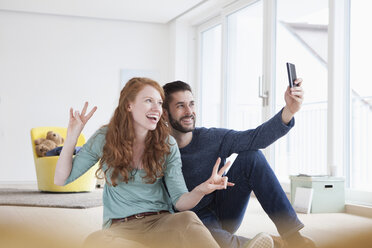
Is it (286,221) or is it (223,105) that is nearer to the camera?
(286,221)

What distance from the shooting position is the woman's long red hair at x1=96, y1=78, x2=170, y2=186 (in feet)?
5.36

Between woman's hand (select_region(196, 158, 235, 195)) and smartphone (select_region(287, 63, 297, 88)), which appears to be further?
smartphone (select_region(287, 63, 297, 88))

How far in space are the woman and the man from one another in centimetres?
29

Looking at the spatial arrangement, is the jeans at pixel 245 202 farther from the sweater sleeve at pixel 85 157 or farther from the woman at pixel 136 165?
the sweater sleeve at pixel 85 157

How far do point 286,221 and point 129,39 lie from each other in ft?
19.7

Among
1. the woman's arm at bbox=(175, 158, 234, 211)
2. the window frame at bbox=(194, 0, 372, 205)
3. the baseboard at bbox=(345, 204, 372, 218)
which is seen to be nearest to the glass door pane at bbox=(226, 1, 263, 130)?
the window frame at bbox=(194, 0, 372, 205)

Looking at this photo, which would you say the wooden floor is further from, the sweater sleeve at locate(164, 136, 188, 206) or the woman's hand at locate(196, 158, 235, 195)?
Answer: the woman's hand at locate(196, 158, 235, 195)

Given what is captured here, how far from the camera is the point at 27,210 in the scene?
367cm

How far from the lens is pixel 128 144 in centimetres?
168

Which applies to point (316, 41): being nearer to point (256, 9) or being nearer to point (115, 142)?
point (256, 9)

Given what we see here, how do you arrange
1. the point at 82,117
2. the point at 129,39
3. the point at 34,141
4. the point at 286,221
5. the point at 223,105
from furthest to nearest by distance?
1. the point at 129,39
2. the point at 223,105
3. the point at 34,141
4. the point at 286,221
5. the point at 82,117

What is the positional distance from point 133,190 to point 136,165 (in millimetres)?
104

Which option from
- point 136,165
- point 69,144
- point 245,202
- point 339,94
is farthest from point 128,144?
point 339,94

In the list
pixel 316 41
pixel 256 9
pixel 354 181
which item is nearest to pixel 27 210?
pixel 354 181
